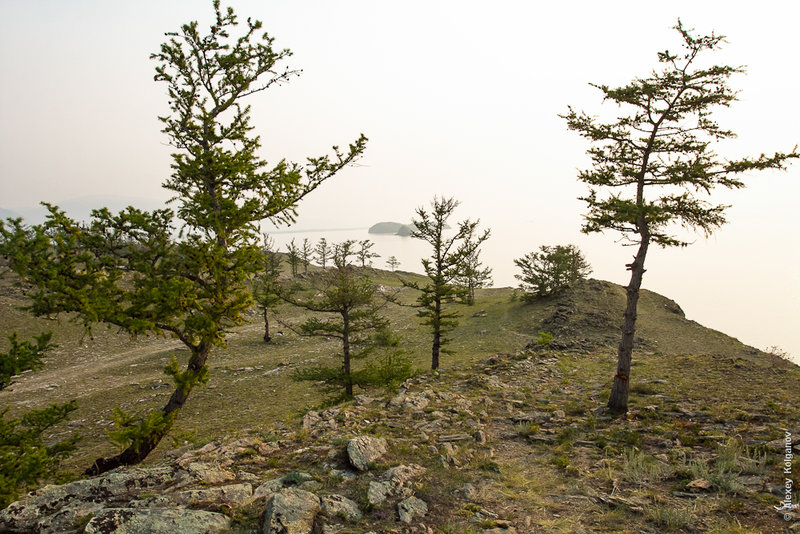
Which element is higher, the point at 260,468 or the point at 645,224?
the point at 645,224

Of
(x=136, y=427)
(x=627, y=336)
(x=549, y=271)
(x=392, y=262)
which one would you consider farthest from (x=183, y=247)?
(x=392, y=262)

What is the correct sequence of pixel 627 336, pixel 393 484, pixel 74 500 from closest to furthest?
1. pixel 74 500
2. pixel 393 484
3. pixel 627 336

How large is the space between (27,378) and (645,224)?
42.9 meters

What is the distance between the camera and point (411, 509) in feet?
22.6

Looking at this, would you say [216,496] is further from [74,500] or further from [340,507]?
[74,500]

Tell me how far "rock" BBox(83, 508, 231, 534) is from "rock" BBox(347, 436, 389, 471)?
2.91 m

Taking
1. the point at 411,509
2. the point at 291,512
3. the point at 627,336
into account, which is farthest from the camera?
the point at 627,336

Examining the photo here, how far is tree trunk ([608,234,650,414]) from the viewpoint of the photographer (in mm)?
13562

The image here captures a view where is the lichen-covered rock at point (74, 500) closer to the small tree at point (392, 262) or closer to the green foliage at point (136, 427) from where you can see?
the green foliage at point (136, 427)

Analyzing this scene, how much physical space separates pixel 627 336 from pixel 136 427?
593 inches

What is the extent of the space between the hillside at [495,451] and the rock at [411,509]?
1.2 inches

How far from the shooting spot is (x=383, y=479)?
7.86 metres

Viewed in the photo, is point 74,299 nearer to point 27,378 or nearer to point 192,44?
point 192,44

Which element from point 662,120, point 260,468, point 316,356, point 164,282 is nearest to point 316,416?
point 260,468
